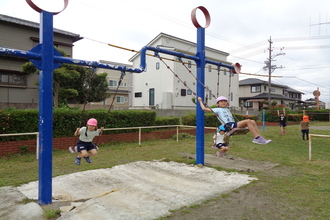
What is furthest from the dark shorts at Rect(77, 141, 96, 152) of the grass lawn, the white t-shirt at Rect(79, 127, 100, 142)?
the grass lawn

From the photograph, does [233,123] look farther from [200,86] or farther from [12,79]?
[12,79]

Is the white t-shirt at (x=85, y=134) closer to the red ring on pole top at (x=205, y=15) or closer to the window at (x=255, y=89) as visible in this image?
the red ring on pole top at (x=205, y=15)

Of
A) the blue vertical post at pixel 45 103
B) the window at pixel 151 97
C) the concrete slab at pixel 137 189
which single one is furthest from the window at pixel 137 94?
the blue vertical post at pixel 45 103

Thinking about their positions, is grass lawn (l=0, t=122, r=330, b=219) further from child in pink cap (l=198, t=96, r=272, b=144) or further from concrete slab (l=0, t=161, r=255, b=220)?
child in pink cap (l=198, t=96, r=272, b=144)

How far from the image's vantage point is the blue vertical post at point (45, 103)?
4273mm

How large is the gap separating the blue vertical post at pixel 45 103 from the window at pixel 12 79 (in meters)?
16.9

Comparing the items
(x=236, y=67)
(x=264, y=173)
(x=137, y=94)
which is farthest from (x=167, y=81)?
(x=264, y=173)

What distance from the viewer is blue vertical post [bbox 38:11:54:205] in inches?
168

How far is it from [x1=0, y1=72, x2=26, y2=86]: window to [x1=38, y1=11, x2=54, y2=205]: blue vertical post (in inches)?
667

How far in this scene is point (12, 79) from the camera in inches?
734

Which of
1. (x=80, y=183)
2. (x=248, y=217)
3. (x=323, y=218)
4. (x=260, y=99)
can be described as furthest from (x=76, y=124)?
(x=260, y=99)

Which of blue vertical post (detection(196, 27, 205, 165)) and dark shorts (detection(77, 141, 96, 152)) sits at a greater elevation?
blue vertical post (detection(196, 27, 205, 165))

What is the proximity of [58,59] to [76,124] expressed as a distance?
655 cm

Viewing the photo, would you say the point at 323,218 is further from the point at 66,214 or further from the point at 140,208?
the point at 66,214
